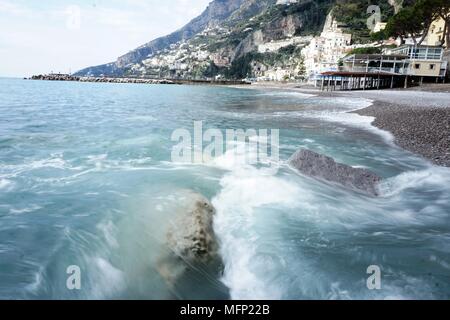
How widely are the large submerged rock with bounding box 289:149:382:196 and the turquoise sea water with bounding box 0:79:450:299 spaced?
436 millimetres

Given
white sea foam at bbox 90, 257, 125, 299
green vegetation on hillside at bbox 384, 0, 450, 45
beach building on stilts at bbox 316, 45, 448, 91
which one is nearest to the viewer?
white sea foam at bbox 90, 257, 125, 299

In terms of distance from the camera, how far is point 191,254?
236 inches

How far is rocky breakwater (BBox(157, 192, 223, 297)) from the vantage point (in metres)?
5.57

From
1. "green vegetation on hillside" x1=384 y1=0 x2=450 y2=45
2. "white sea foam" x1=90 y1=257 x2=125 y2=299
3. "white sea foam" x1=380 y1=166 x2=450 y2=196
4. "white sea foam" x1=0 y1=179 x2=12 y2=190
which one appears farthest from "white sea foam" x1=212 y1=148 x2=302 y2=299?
"green vegetation on hillside" x1=384 y1=0 x2=450 y2=45

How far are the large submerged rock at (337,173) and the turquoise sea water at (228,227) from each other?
0.44m

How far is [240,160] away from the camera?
13711 mm

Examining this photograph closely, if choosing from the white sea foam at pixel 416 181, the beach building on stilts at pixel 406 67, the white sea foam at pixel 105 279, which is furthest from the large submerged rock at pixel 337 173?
the beach building on stilts at pixel 406 67

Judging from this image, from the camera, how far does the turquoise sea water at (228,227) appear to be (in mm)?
5633

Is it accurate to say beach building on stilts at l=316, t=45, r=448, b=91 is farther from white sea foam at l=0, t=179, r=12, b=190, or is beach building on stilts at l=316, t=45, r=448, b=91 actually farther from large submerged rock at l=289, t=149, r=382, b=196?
white sea foam at l=0, t=179, r=12, b=190

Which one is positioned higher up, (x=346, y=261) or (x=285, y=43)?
(x=285, y=43)

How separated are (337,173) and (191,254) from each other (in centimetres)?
673
